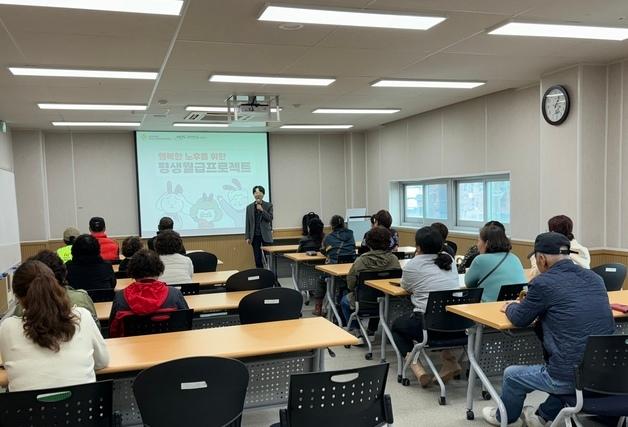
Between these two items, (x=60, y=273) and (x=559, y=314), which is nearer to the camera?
(x=559, y=314)

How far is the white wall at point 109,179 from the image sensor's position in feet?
30.5

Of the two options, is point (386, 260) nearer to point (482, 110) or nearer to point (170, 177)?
point (482, 110)

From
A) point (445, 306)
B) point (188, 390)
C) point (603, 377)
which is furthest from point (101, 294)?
point (603, 377)

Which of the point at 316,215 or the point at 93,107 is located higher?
the point at 93,107

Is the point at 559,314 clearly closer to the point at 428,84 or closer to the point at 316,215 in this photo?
the point at 428,84

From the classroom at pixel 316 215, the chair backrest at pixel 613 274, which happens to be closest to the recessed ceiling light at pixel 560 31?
the classroom at pixel 316 215

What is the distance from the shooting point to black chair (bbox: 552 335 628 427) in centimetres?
244

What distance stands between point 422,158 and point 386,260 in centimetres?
451

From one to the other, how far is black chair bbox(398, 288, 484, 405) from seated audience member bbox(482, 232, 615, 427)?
32.7 inches

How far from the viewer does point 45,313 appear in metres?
2.18

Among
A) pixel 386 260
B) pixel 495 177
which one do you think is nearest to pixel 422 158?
pixel 495 177

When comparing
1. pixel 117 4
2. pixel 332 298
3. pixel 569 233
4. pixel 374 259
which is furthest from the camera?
pixel 332 298

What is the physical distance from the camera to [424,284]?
394cm

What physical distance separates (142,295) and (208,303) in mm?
680
